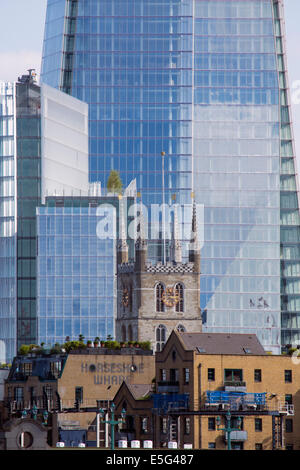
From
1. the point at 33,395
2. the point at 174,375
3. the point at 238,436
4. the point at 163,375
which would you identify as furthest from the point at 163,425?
the point at 33,395

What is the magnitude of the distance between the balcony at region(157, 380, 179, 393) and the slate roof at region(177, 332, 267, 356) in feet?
12.9

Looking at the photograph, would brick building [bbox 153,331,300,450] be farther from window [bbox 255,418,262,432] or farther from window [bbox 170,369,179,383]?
window [bbox 170,369,179,383]

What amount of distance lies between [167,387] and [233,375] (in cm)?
722

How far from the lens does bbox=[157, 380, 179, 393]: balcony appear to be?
177 m

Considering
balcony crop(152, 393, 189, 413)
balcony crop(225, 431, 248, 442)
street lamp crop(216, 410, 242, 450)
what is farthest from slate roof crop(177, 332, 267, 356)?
balcony crop(225, 431, 248, 442)

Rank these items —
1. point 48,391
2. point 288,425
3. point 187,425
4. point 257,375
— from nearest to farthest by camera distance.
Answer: point 187,425, point 288,425, point 257,375, point 48,391

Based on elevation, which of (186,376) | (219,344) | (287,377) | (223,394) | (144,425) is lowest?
(144,425)

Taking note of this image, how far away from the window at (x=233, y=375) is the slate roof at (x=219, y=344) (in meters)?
2.75

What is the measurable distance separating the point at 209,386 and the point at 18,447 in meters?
36.9

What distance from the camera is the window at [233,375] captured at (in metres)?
175

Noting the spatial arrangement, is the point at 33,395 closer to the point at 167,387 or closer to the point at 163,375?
the point at 163,375

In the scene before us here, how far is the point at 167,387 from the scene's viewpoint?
584 feet
